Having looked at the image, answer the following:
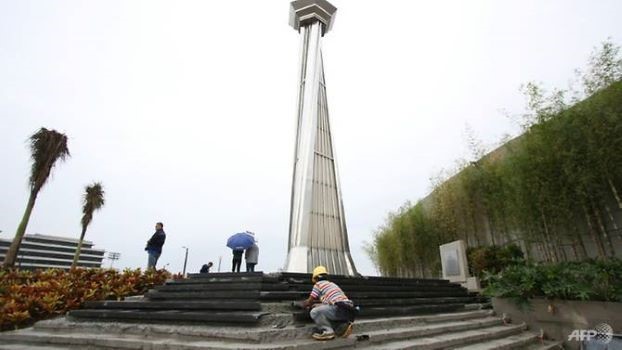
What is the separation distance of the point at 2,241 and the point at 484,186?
74.9m

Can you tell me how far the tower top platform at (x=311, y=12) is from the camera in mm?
14234

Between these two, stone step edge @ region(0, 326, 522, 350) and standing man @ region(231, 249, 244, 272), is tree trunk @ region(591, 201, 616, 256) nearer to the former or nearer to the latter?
stone step edge @ region(0, 326, 522, 350)

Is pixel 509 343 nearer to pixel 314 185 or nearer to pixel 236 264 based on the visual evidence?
pixel 236 264

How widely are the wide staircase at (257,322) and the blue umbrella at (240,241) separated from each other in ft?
6.04

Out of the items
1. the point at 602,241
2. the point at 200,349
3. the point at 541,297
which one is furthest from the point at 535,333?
the point at 200,349

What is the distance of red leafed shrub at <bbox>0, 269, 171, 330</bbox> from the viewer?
506cm

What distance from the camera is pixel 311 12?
1428 centimetres

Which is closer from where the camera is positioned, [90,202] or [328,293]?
[328,293]

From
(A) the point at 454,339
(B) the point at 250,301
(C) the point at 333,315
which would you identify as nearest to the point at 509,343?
(A) the point at 454,339

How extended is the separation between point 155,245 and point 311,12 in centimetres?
1142

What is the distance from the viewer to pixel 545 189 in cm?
682

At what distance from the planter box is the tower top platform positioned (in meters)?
12.9

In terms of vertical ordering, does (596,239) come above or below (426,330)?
above

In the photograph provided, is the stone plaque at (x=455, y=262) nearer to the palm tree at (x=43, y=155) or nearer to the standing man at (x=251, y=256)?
the standing man at (x=251, y=256)
